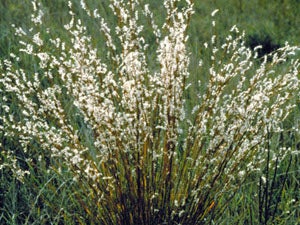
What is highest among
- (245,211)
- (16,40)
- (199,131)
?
(16,40)

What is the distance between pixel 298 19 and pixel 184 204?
182 inches

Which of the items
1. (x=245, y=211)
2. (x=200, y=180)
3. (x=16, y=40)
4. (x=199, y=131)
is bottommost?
(x=245, y=211)

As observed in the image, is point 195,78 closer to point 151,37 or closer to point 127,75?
point 127,75

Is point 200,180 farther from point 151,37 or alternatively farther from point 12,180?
point 151,37

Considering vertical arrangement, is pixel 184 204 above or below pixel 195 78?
below

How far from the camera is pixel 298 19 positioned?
6.66 m

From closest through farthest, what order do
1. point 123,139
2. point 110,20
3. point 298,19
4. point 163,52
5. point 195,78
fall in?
point 163,52 < point 123,139 < point 195,78 < point 110,20 < point 298,19

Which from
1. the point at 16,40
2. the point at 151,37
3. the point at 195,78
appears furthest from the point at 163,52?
the point at 151,37

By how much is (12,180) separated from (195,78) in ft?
4.77

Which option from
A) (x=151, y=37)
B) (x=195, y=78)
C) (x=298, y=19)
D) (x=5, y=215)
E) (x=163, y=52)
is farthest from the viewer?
(x=298, y=19)

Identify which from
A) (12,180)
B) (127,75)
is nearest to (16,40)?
(12,180)

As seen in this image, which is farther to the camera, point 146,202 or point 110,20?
point 110,20

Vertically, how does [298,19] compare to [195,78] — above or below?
above

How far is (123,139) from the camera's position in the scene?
2.74 metres
